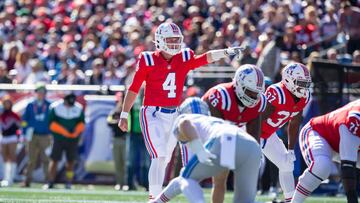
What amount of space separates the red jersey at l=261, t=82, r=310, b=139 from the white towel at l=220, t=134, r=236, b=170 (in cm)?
272

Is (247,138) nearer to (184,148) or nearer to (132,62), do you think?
(184,148)

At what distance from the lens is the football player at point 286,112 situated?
1070 cm

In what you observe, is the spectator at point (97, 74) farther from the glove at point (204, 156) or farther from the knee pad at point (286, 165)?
the glove at point (204, 156)

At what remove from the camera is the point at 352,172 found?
9.60 metres

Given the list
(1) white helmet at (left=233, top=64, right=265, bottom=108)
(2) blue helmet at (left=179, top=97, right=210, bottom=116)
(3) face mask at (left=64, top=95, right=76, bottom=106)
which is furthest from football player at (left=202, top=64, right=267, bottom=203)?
(3) face mask at (left=64, top=95, right=76, bottom=106)

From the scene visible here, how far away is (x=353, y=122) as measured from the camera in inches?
376

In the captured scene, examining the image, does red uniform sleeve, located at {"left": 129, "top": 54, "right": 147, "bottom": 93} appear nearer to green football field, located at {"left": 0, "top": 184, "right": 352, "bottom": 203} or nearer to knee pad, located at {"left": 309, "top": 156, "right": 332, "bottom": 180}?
knee pad, located at {"left": 309, "top": 156, "right": 332, "bottom": 180}

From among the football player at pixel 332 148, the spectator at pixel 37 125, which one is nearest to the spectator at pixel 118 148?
the spectator at pixel 37 125

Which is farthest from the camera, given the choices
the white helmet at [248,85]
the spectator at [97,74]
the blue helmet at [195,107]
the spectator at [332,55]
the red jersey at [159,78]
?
the spectator at [97,74]

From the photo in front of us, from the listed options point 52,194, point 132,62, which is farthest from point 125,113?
point 132,62

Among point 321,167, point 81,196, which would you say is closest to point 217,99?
point 321,167

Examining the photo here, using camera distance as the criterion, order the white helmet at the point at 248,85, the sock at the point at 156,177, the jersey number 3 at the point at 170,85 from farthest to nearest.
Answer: the jersey number 3 at the point at 170,85 < the sock at the point at 156,177 < the white helmet at the point at 248,85

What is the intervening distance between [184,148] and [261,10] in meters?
9.21

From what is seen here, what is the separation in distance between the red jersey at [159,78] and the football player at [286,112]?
100 cm
